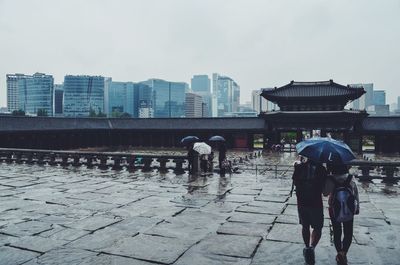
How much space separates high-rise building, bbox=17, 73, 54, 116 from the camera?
150 m

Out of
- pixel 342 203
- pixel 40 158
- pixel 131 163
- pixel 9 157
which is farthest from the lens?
pixel 9 157

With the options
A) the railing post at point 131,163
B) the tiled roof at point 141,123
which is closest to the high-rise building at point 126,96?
the tiled roof at point 141,123

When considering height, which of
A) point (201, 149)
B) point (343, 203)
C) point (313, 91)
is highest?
point (313, 91)

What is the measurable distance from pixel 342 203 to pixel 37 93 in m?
166

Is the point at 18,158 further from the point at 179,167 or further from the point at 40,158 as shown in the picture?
the point at 179,167

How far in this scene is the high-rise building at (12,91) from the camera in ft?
574

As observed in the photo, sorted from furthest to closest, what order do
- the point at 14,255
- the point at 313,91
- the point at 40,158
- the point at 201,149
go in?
the point at 313,91, the point at 40,158, the point at 201,149, the point at 14,255

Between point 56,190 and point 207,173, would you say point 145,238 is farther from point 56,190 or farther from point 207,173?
point 207,173

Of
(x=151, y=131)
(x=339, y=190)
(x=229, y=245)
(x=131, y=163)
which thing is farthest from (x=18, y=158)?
(x=151, y=131)

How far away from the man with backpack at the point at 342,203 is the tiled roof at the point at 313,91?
36911mm

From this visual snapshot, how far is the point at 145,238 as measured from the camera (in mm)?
6637

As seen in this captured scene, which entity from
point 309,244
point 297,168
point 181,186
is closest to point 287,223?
point 309,244

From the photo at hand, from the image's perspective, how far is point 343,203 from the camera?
521 centimetres

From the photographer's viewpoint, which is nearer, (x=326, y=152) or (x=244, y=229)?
(x=326, y=152)
